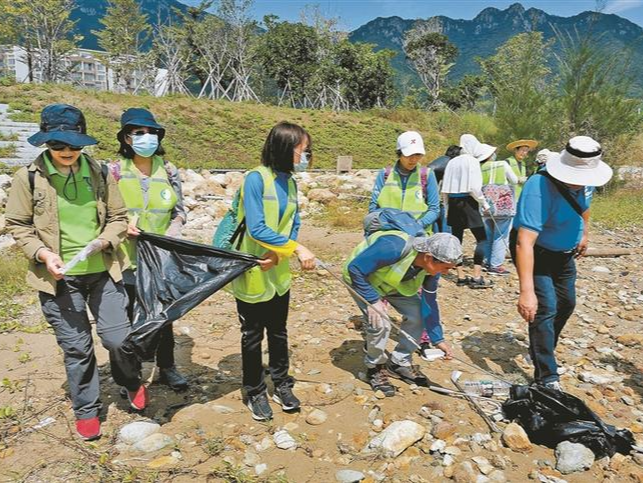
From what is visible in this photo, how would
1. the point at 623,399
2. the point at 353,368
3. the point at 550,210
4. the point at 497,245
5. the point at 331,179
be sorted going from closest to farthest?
the point at 550,210
the point at 623,399
the point at 353,368
the point at 497,245
the point at 331,179

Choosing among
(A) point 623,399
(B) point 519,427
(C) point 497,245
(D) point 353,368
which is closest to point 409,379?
(D) point 353,368

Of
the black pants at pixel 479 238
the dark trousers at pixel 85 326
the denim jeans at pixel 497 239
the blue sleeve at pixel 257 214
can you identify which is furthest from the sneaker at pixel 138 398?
the denim jeans at pixel 497 239

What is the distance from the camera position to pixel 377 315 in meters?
3.28

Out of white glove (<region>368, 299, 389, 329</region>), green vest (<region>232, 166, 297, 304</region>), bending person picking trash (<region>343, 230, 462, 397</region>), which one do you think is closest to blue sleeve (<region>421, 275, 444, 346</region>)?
bending person picking trash (<region>343, 230, 462, 397</region>)

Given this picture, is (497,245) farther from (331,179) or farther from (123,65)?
(123,65)

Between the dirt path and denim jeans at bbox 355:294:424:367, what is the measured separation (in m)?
0.28

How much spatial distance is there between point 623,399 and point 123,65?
127 ft

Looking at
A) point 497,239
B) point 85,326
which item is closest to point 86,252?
point 85,326

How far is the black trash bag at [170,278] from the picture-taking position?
9.27 feet

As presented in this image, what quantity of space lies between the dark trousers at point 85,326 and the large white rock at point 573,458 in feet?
8.34

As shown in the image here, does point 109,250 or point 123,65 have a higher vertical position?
point 123,65

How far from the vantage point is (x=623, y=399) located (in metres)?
3.65

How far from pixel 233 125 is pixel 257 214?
2274 centimetres

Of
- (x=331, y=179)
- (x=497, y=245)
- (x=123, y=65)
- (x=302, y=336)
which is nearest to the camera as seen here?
(x=302, y=336)
